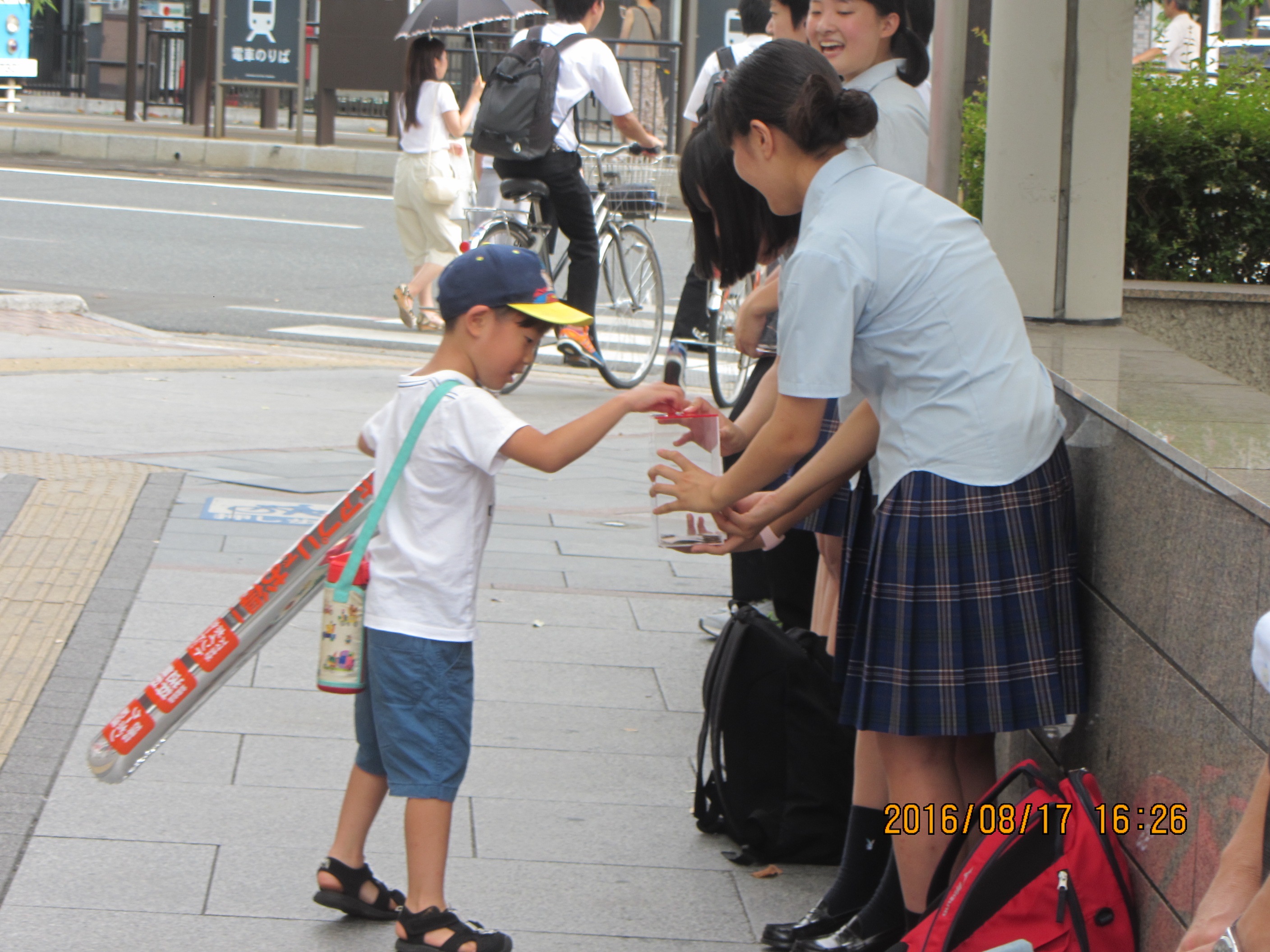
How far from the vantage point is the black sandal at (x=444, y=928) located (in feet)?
9.92

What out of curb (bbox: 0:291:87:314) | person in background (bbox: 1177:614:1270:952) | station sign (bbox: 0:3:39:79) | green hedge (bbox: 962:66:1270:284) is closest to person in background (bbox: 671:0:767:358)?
green hedge (bbox: 962:66:1270:284)

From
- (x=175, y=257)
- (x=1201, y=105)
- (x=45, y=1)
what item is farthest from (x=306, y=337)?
(x=45, y=1)

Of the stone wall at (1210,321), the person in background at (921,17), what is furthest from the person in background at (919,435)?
the stone wall at (1210,321)

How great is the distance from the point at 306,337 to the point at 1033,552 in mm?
8351

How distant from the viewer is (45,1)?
28.2m

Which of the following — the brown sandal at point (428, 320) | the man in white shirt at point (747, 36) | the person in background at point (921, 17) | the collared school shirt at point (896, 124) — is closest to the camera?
the collared school shirt at point (896, 124)

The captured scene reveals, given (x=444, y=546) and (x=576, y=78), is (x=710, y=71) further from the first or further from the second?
(x=444, y=546)

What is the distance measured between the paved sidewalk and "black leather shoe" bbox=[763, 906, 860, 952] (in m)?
0.08

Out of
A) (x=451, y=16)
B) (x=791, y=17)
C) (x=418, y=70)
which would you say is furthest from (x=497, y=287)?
(x=451, y=16)

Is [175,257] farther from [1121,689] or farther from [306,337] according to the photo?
[1121,689]

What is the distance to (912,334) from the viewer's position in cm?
283

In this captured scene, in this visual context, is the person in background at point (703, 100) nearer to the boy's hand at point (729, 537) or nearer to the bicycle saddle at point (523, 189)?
the bicycle saddle at point (523, 189)
